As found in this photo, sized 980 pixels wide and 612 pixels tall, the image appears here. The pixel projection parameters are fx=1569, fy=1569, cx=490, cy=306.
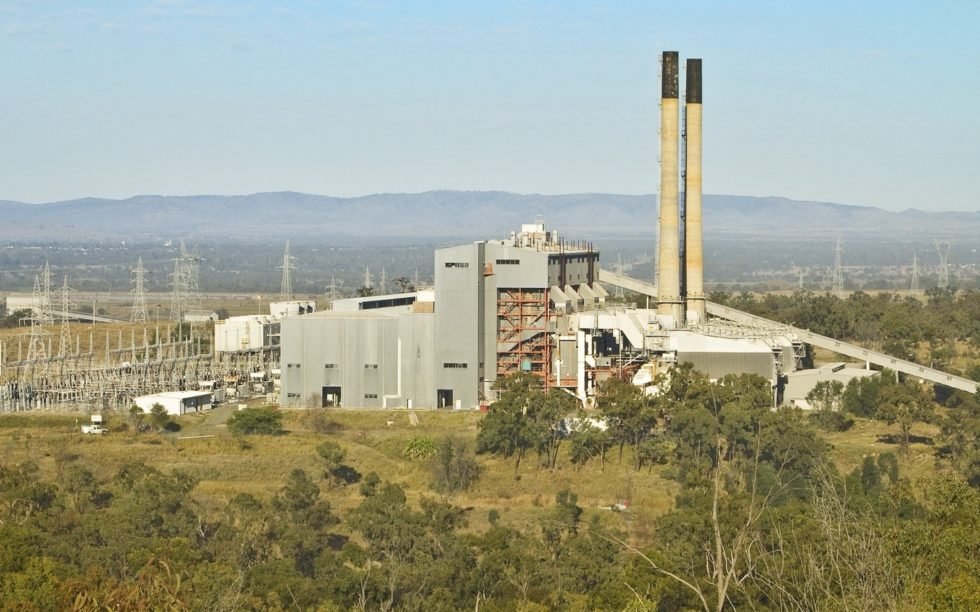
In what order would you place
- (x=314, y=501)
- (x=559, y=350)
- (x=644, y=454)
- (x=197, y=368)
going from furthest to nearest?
(x=197, y=368) < (x=559, y=350) < (x=644, y=454) < (x=314, y=501)

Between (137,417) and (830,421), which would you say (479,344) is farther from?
(830,421)

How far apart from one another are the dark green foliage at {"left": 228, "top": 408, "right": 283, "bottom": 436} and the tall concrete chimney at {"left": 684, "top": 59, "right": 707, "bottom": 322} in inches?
848

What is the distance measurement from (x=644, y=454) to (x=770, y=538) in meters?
16.9

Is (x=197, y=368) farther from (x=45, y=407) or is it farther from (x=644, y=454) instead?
(x=644, y=454)

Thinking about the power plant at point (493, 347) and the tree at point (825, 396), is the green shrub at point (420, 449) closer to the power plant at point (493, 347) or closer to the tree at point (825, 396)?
the power plant at point (493, 347)

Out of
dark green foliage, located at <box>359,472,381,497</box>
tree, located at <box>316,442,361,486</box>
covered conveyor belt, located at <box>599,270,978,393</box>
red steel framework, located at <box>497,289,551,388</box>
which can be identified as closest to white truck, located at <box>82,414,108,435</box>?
tree, located at <box>316,442,361,486</box>

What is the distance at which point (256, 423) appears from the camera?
2254 inches

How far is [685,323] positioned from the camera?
67312mm

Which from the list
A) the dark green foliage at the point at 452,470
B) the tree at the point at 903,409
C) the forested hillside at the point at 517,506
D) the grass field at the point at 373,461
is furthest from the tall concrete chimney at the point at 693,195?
the dark green foliage at the point at 452,470

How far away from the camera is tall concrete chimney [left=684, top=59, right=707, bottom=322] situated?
70562 mm

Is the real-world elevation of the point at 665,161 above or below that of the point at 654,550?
above

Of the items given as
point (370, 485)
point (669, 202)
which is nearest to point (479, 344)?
point (669, 202)

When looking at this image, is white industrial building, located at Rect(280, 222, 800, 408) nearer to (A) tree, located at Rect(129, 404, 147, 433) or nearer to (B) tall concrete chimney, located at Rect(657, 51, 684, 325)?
(B) tall concrete chimney, located at Rect(657, 51, 684, 325)

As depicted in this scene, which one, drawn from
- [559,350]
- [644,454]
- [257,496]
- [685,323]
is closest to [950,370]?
[685,323]
